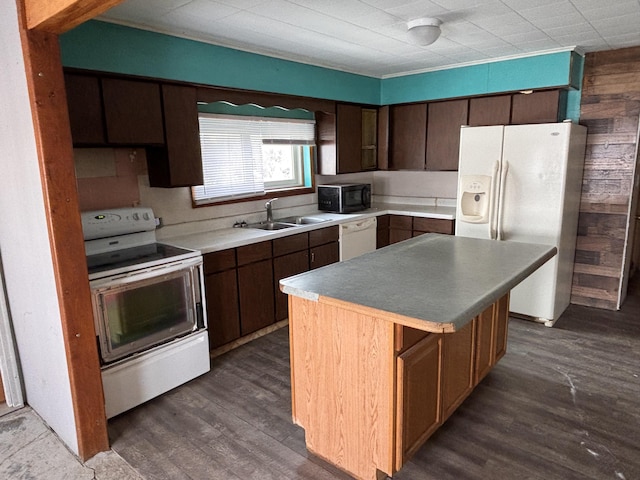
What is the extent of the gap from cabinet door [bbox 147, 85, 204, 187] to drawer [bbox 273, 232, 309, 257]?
2.58 feet

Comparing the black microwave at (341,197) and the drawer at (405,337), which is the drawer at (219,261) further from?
the drawer at (405,337)

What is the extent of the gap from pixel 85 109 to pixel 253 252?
4.77 ft

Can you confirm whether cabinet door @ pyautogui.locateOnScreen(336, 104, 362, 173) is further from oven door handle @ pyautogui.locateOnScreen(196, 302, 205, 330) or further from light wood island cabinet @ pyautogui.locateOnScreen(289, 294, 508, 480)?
light wood island cabinet @ pyautogui.locateOnScreen(289, 294, 508, 480)

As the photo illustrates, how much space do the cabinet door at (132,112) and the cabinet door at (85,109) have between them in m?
0.04

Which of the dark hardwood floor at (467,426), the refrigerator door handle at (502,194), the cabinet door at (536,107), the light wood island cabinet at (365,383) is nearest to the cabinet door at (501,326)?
the dark hardwood floor at (467,426)

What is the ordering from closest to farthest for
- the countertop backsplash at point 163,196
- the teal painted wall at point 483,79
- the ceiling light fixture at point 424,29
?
the ceiling light fixture at point 424,29, the countertop backsplash at point 163,196, the teal painted wall at point 483,79

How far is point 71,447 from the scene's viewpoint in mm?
2256

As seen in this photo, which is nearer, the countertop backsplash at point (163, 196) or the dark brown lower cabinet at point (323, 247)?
the countertop backsplash at point (163, 196)

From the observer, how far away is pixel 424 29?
288 cm

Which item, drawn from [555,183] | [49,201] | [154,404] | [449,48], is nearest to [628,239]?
[555,183]

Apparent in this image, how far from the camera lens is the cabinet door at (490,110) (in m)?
4.14

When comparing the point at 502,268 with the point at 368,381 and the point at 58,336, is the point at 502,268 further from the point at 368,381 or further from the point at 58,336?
the point at 58,336

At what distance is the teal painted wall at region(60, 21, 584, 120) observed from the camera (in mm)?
2648

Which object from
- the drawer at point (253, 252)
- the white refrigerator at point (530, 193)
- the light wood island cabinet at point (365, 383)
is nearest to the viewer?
the light wood island cabinet at point (365, 383)
